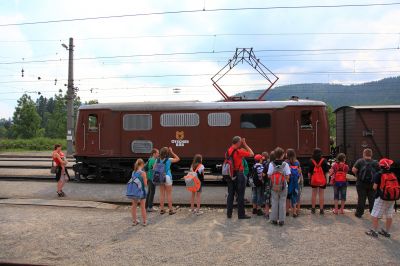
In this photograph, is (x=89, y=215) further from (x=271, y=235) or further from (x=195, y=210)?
(x=271, y=235)

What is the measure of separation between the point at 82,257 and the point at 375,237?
17.1 feet

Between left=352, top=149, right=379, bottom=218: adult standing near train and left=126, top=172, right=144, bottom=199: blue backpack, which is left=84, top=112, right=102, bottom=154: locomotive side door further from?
Result: left=352, top=149, right=379, bottom=218: adult standing near train

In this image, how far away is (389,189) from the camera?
772 centimetres

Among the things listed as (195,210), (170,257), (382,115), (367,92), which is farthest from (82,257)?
(367,92)

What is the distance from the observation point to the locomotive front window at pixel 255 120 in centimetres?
1541

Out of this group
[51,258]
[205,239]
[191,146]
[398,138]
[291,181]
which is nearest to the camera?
[51,258]

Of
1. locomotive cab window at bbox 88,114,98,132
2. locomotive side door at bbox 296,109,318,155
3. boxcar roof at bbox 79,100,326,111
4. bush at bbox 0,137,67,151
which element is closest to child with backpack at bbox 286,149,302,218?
locomotive side door at bbox 296,109,318,155

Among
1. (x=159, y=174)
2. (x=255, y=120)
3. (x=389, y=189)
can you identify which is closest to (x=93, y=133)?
(x=255, y=120)

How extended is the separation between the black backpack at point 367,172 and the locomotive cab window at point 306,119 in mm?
5630

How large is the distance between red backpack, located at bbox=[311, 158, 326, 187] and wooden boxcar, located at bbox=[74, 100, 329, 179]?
5.01 m

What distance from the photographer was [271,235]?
25.7ft

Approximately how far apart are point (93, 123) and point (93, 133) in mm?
436

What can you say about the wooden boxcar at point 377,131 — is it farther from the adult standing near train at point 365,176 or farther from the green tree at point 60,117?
the green tree at point 60,117

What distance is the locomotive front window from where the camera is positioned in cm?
1541
